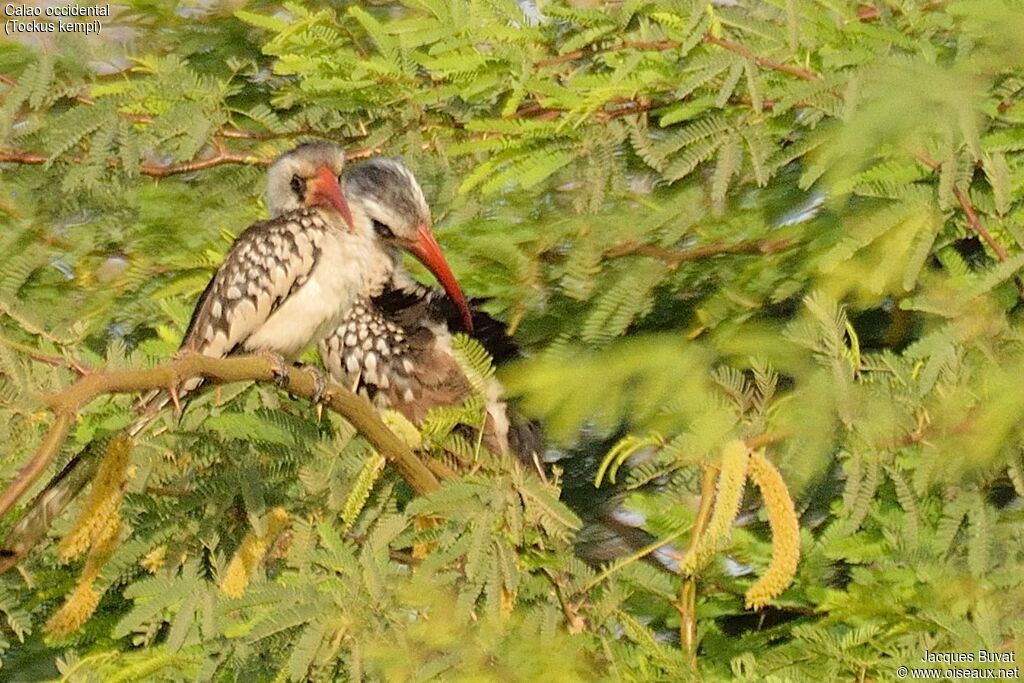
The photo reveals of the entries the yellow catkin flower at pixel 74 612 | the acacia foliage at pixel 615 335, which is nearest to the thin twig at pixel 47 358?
the acacia foliage at pixel 615 335

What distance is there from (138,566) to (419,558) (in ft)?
2.80

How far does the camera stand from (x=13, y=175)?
5.39m

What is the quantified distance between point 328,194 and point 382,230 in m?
0.33

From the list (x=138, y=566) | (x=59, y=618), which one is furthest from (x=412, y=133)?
(x=59, y=618)

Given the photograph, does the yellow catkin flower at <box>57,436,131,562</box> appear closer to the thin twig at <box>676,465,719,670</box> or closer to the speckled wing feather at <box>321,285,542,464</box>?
the thin twig at <box>676,465,719,670</box>

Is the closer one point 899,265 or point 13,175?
point 899,265

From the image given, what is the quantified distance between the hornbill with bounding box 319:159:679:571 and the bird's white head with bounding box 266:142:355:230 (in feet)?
0.44

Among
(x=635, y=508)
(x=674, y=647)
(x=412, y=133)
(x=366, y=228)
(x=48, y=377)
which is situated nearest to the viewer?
(x=48, y=377)

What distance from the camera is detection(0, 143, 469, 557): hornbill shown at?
5.15m

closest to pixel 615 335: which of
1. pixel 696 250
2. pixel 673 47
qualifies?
pixel 696 250

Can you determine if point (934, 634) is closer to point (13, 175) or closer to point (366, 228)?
point (366, 228)

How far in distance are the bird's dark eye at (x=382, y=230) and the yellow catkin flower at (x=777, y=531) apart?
2451 mm

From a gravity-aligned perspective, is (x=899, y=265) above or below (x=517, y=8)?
below

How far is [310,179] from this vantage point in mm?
5430
